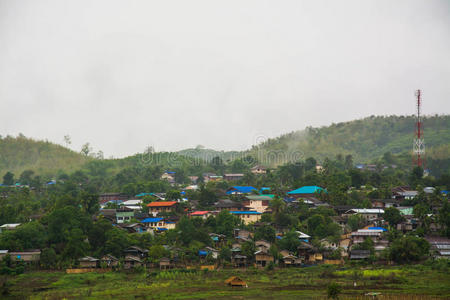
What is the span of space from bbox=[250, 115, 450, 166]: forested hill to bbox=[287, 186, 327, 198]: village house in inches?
1932

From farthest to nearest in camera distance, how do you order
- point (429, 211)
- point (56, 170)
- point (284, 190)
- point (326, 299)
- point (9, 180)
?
point (56, 170) → point (9, 180) → point (284, 190) → point (429, 211) → point (326, 299)

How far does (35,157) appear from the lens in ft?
357

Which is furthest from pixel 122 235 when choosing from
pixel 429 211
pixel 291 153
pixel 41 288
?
pixel 291 153

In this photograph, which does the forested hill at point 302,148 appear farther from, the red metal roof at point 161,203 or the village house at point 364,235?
the village house at point 364,235

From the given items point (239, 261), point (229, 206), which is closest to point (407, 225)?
point (239, 261)

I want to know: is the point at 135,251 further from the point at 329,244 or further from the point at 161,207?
the point at 329,244

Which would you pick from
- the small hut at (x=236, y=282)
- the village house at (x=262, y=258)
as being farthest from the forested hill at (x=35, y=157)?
the small hut at (x=236, y=282)

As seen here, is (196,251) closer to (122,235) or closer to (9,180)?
(122,235)

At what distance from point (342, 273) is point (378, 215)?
57.9 ft

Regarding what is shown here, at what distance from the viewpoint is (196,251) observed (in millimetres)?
46188

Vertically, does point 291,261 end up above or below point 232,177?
below

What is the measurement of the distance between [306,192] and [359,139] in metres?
77.5

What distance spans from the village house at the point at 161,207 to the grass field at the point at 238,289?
1739 cm

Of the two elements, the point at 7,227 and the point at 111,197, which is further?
the point at 111,197
